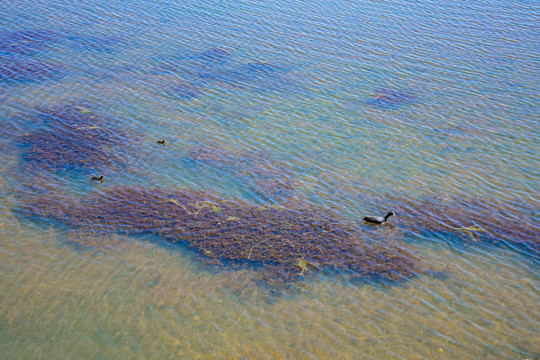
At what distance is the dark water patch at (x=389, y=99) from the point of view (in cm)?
1725

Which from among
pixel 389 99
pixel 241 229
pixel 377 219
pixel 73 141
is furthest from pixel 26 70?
pixel 377 219

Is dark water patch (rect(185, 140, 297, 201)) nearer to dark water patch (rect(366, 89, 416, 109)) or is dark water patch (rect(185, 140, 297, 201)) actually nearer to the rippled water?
the rippled water

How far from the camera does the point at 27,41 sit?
2100 cm

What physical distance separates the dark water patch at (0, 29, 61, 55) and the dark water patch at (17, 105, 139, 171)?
6880mm

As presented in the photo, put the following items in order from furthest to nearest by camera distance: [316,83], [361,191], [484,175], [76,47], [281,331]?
[76,47]
[316,83]
[484,175]
[361,191]
[281,331]

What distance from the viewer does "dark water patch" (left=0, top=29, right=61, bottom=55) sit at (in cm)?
2012

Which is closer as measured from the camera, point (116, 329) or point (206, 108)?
point (116, 329)

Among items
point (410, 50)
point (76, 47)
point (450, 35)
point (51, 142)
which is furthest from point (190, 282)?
point (450, 35)

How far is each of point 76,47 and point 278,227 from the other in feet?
52.9

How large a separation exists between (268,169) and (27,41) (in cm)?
1586

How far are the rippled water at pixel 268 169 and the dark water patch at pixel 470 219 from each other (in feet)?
0.17

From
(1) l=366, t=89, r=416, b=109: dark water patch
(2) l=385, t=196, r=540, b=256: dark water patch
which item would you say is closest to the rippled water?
(2) l=385, t=196, r=540, b=256: dark water patch

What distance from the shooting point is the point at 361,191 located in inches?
493

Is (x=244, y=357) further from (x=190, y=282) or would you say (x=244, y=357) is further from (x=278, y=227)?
(x=278, y=227)
